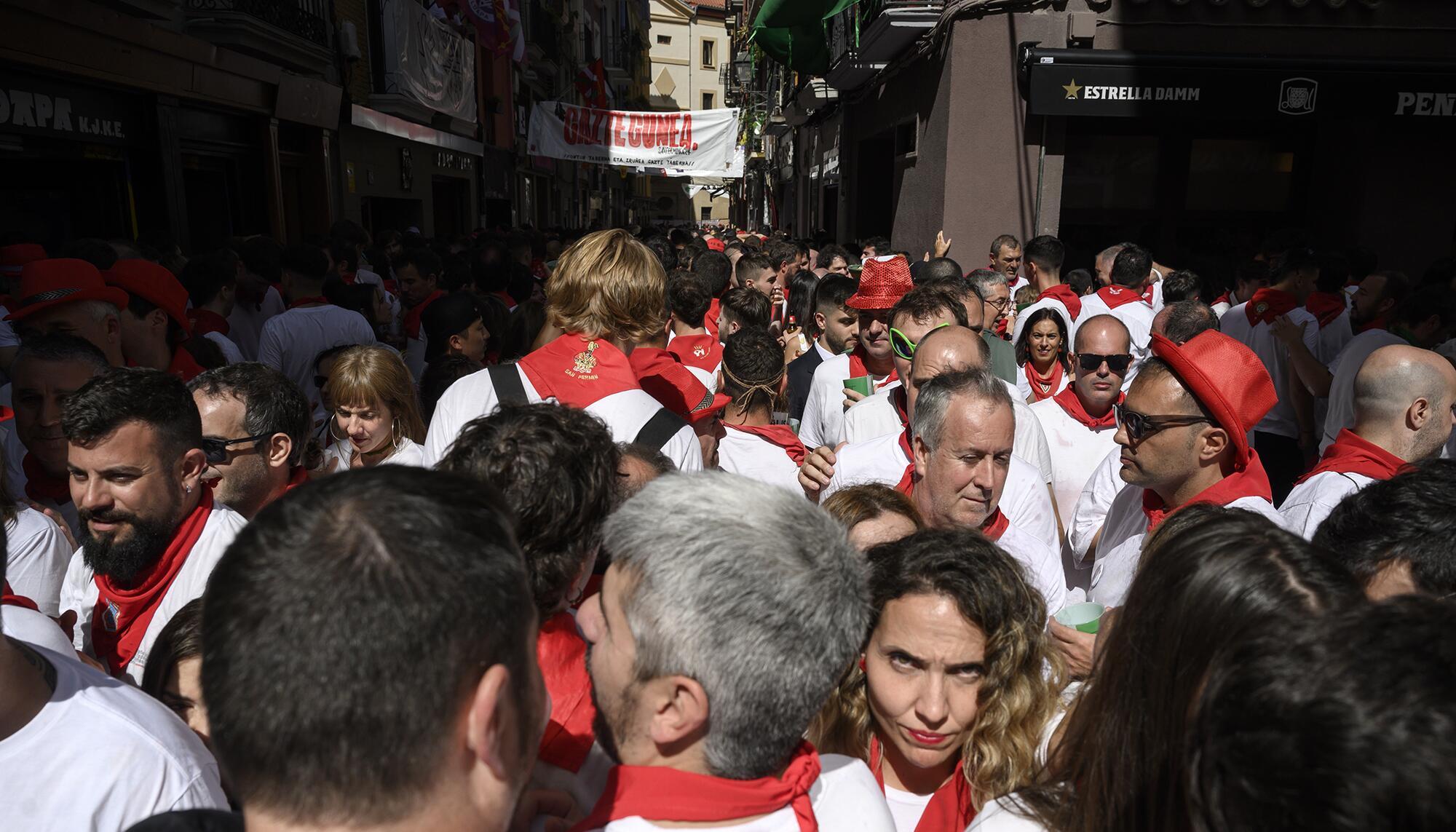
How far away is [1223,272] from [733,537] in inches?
455

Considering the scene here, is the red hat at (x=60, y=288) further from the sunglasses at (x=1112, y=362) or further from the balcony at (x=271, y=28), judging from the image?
the balcony at (x=271, y=28)

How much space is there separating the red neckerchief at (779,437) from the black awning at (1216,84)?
272 inches

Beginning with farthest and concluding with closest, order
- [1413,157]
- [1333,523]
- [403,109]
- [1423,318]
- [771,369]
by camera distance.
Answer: [403,109]
[1413,157]
[1423,318]
[771,369]
[1333,523]

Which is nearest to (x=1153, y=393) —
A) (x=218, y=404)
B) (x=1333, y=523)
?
(x=1333, y=523)

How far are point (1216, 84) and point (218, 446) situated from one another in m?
10.3

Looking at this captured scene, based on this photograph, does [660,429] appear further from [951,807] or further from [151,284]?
[151,284]

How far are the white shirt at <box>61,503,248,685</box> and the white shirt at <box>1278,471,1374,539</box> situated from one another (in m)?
3.41

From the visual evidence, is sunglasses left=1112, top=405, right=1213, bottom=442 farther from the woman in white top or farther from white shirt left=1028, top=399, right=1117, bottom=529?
the woman in white top

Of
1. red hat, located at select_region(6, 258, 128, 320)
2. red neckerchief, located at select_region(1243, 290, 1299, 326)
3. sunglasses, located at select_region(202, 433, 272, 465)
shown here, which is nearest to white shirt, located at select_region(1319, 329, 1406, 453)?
red neckerchief, located at select_region(1243, 290, 1299, 326)

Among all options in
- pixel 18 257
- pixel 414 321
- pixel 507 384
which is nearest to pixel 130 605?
pixel 507 384

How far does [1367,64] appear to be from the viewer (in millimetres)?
9656

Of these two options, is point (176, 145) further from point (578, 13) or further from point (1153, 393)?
point (578, 13)

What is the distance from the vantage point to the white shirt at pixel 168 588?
2518 millimetres

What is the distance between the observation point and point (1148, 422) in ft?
9.52
